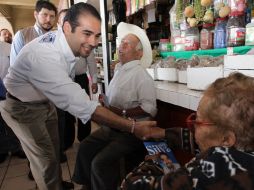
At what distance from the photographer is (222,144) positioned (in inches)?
29.8

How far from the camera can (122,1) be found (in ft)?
9.29

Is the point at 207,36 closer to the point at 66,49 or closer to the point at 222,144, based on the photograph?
the point at 66,49

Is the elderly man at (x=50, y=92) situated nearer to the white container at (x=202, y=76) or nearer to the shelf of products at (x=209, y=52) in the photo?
the white container at (x=202, y=76)

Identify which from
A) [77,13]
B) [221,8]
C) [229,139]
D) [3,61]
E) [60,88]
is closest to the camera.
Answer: [229,139]

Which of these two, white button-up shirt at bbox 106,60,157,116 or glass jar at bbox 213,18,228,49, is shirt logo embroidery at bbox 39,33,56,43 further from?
glass jar at bbox 213,18,228,49

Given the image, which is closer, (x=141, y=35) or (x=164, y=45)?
(x=141, y=35)

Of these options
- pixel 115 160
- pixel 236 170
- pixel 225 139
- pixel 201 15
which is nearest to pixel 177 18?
pixel 201 15

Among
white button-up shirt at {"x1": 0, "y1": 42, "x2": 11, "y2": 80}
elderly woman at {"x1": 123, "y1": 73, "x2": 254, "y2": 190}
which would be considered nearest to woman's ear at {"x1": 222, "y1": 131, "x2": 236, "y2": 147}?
elderly woman at {"x1": 123, "y1": 73, "x2": 254, "y2": 190}

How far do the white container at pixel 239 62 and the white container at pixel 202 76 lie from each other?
2.4 inches

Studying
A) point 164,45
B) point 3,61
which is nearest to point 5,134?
point 3,61

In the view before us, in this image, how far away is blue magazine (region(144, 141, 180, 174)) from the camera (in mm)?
1114

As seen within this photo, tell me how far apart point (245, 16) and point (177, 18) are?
655mm

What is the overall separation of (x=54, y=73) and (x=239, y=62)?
3.02 feet

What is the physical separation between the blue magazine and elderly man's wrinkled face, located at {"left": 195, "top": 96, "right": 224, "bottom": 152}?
29 cm
